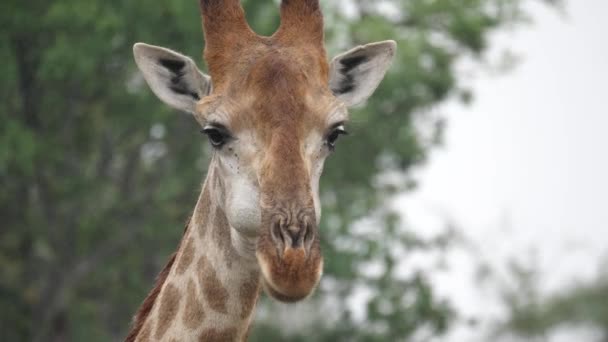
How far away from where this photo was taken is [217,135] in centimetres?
754

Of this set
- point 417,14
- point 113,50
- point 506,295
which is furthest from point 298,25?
point 506,295

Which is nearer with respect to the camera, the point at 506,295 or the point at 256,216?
the point at 256,216

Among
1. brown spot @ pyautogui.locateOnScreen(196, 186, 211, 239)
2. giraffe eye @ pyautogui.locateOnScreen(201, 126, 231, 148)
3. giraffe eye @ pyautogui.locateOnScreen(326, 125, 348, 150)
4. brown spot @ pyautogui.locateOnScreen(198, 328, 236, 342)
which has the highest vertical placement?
giraffe eye @ pyautogui.locateOnScreen(326, 125, 348, 150)

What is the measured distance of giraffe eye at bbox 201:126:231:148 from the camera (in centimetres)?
748

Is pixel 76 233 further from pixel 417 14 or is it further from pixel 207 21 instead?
pixel 207 21

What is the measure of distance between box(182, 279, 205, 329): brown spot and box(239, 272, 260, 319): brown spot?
269mm

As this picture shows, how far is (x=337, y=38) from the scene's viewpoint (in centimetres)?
2764

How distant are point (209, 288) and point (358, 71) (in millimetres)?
1900

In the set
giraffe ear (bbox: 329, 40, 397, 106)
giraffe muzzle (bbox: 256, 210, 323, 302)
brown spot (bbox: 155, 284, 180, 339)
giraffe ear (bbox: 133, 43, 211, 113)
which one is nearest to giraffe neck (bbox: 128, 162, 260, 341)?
brown spot (bbox: 155, 284, 180, 339)

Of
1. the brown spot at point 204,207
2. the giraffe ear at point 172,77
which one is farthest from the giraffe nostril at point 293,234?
the giraffe ear at point 172,77

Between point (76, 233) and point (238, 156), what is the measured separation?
68.7 feet

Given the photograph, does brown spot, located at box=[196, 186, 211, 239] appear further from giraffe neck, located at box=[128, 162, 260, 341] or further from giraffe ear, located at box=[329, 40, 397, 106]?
giraffe ear, located at box=[329, 40, 397, 106]

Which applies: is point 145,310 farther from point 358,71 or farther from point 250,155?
point 358,71

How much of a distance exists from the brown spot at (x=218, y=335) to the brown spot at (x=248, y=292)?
0.13 meters
